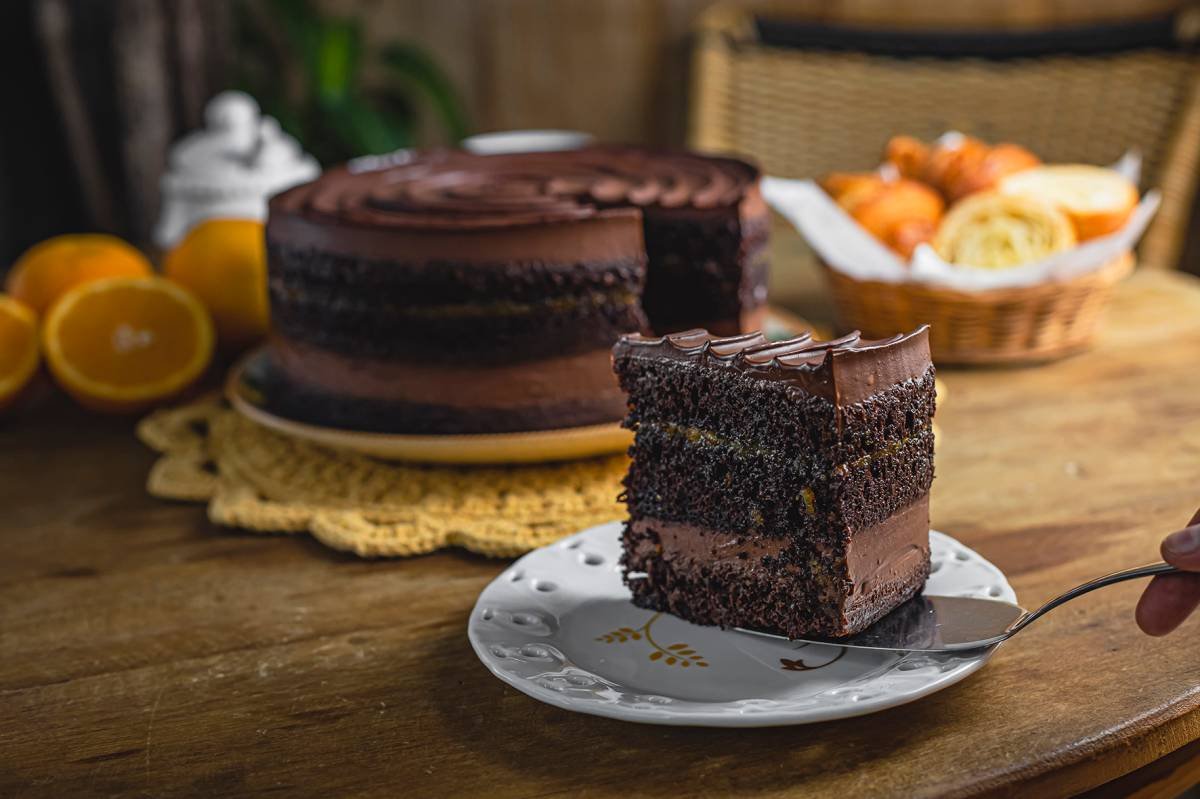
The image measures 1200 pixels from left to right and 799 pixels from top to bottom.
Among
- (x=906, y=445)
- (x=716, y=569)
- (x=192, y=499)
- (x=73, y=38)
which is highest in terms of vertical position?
(x=73, y=38)

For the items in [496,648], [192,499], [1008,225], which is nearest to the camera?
[496,648]

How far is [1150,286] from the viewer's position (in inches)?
87.2

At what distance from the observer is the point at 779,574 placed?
3.27 ft

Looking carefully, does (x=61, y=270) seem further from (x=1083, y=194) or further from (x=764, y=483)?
(x=1083, y=194)

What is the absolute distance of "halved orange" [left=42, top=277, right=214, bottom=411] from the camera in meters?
1.61

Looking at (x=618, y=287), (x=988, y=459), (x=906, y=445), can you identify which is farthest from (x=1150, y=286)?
(x=906, y=445)

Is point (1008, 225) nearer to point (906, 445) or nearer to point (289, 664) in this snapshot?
point (906, 445)

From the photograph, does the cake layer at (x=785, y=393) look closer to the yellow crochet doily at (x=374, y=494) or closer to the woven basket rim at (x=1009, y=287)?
the yellow crochet doily at (x=374, y=494)

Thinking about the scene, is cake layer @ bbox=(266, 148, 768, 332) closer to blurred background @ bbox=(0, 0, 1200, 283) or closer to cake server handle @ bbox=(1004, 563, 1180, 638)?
cake server handle @ bbox=(1004, 563, 1180, 638)

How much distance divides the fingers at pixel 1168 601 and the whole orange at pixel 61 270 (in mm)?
1540

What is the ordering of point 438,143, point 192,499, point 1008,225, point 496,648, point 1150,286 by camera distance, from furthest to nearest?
point 438,143 → point 1150,286 → point 1008,225 → point 192,499 → point 496,648

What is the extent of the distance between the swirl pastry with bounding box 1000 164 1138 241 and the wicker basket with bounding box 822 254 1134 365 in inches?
2.8

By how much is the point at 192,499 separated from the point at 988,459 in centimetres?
99

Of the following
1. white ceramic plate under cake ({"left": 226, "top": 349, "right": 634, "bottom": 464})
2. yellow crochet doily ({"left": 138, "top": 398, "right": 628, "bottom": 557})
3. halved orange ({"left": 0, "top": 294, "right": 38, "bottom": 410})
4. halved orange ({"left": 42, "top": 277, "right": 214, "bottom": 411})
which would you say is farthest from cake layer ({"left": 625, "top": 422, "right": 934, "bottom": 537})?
halved orange ({"left": 0, "top": 294, "right": 38, "bottom": 410})
